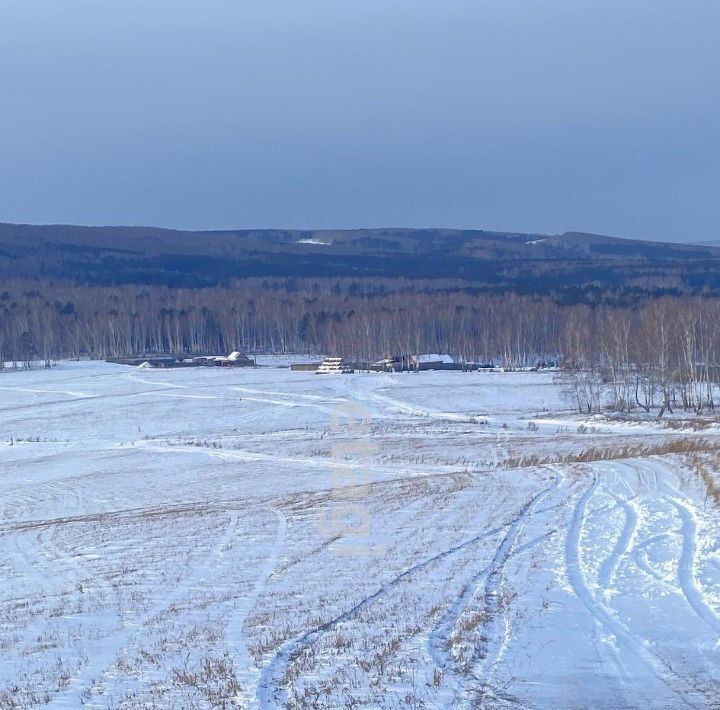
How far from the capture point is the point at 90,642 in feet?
37.1

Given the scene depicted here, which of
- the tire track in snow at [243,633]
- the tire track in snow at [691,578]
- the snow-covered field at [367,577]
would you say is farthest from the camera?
the tire track in snow at [691,578]

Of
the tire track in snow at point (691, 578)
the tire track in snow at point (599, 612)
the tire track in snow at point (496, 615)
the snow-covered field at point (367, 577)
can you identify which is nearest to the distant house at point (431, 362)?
the snow-covered field at point (367, 577)

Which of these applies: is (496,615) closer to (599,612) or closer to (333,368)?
(599,612)

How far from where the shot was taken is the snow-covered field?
895 cm

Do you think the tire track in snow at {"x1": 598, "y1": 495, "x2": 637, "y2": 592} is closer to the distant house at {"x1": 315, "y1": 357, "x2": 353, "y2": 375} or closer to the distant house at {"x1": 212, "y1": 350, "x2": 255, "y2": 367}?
the distant house at {"x1": 315, "y1": 357, "x2": 353, "y2": 375}

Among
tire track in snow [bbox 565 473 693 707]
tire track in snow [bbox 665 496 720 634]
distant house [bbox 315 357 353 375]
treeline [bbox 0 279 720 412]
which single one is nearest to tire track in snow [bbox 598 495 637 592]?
tire track in snow [bbox 565 473 693 707]

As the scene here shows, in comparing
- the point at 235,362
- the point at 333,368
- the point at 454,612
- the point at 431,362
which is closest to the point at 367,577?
the point at 454,612

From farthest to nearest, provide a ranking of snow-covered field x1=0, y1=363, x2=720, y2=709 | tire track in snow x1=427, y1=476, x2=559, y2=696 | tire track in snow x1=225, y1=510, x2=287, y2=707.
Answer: tire track in snow x1=427, y1=476, x2=559, y2=696 < snow-covered field x1=0, y1=363, x2=720, y2=709 < tire track in snow x1=225, y1=510, x2=287, y2=707

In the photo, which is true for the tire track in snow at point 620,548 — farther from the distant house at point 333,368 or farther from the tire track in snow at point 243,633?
the distant house at point 333,368

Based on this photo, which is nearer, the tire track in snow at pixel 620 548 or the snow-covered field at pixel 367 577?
the snow-covered field at pixel 367 577

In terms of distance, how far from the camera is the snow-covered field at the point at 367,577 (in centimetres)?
895

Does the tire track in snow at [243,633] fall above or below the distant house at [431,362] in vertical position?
above

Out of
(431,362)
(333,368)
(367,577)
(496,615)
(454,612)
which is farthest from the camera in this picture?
(431,362)

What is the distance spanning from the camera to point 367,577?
1431 cm
